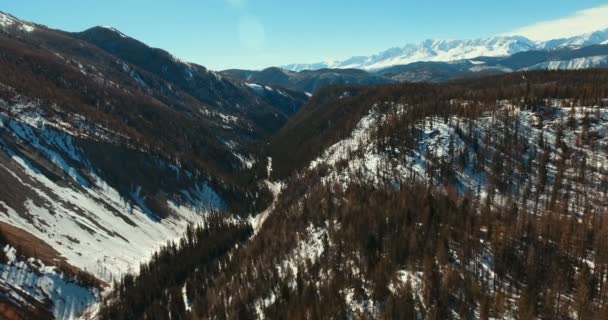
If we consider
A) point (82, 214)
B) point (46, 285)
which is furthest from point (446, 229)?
point (82, 214)

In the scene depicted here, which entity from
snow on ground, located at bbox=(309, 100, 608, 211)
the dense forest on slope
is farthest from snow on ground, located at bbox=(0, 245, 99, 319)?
snow on ground, located at bbox=(309, 100, 608, 211)

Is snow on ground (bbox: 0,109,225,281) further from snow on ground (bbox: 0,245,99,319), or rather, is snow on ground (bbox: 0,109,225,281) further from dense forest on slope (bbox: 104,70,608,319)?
dense forest on slope (bbox: 104,70,608,319)

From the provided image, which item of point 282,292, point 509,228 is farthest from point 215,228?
point 509,228

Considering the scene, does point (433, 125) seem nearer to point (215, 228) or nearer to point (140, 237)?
point (215, 228)

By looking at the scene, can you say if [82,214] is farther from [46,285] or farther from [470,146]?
[470,146]

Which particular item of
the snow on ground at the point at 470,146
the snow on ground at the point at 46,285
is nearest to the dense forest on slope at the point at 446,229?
the snow on ground at the point at 470,146

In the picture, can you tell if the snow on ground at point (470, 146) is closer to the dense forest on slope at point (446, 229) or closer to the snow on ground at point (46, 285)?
the dense forest on slope at point (446, 229)
